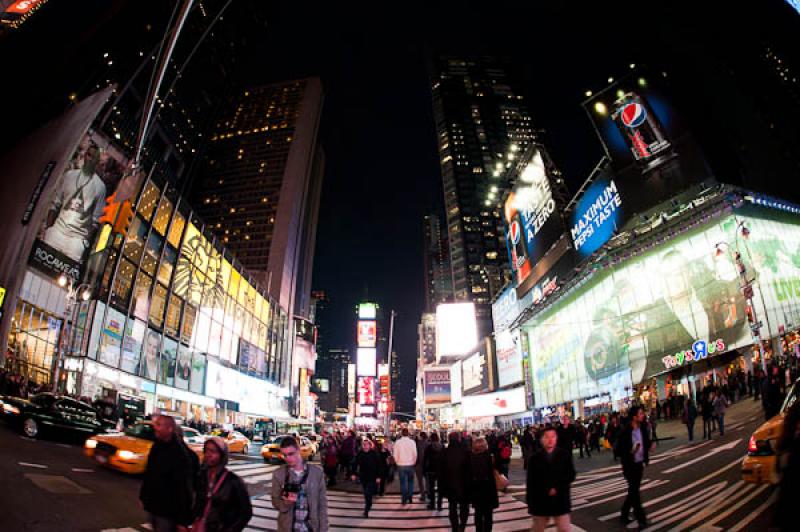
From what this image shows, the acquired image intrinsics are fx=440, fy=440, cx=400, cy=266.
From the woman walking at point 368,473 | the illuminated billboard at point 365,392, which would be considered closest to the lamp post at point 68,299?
the woman walking at point 368,473

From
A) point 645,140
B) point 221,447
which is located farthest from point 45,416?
point 645,140

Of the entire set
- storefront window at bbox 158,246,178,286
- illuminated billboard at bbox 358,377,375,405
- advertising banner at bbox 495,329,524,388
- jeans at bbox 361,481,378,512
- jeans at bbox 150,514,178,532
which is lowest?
jeans at bbox 361,481,378,512

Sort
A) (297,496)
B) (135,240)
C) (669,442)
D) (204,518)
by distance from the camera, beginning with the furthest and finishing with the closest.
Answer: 1. (135,240)
2. (669,442)
3. (297,496)
4. (204,518)

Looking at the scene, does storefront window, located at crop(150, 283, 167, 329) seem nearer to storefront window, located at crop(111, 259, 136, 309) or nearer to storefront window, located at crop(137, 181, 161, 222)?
storefront window, located at crop(111, 259, 136, 309)

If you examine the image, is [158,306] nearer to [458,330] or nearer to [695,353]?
[695,353]

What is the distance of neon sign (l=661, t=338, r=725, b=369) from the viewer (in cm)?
2595

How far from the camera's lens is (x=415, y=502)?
1341 centimetres

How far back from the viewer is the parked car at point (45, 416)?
14078 mm

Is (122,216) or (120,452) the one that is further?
(122,216)

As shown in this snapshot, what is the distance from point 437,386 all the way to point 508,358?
54174mm

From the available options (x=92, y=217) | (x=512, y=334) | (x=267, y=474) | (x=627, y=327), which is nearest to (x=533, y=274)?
(x=512, y=334)

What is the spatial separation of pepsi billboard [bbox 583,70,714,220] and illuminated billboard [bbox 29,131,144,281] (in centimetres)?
3399

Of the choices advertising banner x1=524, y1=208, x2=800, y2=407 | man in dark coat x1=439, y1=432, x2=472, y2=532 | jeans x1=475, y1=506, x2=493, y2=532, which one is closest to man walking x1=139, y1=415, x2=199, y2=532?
jeans x1=475, y1=506, x2=493, y2=532

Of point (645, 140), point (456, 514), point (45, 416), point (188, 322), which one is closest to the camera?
point (456, 514)
